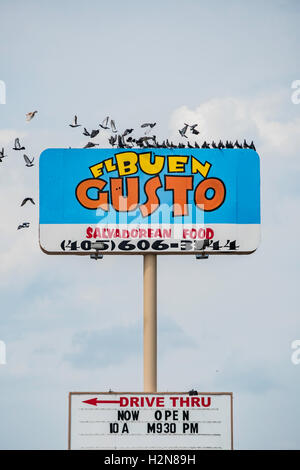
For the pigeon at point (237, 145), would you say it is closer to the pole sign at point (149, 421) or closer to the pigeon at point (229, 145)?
the pigeon at point (229, 145)

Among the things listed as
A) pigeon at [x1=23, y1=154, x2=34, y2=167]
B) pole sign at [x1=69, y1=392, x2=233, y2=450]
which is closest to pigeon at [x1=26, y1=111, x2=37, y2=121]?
pigeon at [x1=23, y1=154, x2=34, y2=167]

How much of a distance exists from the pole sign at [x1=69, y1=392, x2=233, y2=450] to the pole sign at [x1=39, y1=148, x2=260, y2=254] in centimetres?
400

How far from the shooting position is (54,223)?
30.0 m

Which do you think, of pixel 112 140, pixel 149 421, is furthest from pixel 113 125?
pixel 149 421

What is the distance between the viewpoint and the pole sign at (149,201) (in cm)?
2983

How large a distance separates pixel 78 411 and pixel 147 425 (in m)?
1.80

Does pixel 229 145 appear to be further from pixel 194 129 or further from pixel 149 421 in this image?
pixel 149 421

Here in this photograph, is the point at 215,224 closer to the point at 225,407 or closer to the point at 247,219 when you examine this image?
the point at 247,219

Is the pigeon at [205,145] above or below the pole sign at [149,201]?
above

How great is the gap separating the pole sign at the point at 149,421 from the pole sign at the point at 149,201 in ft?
13.1

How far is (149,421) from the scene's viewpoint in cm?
2858

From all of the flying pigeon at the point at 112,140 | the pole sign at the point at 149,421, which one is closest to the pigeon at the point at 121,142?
the flying pigeon at the point at 112,140
